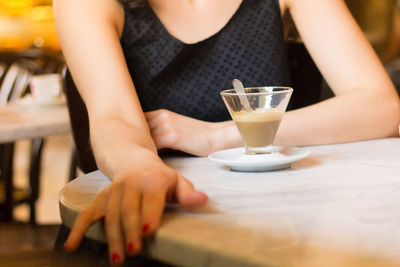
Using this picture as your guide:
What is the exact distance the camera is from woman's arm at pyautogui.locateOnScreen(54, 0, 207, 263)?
565 mm

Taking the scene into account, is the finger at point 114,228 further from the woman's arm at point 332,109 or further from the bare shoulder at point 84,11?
the bare shoulder at point 84,11

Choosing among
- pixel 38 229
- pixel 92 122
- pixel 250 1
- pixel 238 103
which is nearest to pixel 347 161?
pixel 238 103

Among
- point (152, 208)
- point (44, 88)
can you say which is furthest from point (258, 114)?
point (44, 88)

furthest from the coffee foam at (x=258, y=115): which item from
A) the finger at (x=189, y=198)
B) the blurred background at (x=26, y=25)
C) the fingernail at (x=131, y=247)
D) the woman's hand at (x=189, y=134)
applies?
the blurred background at (x=26, y=25)

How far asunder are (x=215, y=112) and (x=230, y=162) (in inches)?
23.5

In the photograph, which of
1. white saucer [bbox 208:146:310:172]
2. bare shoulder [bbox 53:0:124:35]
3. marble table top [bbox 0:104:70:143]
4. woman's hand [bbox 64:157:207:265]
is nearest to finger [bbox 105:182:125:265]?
woman's hand [bbox 64:157:207:265]

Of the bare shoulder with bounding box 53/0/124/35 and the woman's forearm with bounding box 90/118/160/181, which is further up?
the bare shoulder with bounding box 53/0/124/35

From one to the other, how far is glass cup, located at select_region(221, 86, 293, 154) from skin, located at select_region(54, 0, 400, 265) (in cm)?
14

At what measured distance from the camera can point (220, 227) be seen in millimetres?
539

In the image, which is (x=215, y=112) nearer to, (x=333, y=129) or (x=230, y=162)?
(x=333, y=129)

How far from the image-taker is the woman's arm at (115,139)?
1.85 feet

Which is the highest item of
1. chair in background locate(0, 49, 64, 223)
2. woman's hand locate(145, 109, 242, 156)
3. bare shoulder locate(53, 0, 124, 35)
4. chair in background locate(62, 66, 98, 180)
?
bare shoulder locate(53, 0, 124, 35)

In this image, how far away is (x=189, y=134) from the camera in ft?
3.34

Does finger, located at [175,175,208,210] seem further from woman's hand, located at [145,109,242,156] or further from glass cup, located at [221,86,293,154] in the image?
woman's hand, located at [145,109,242,156]
